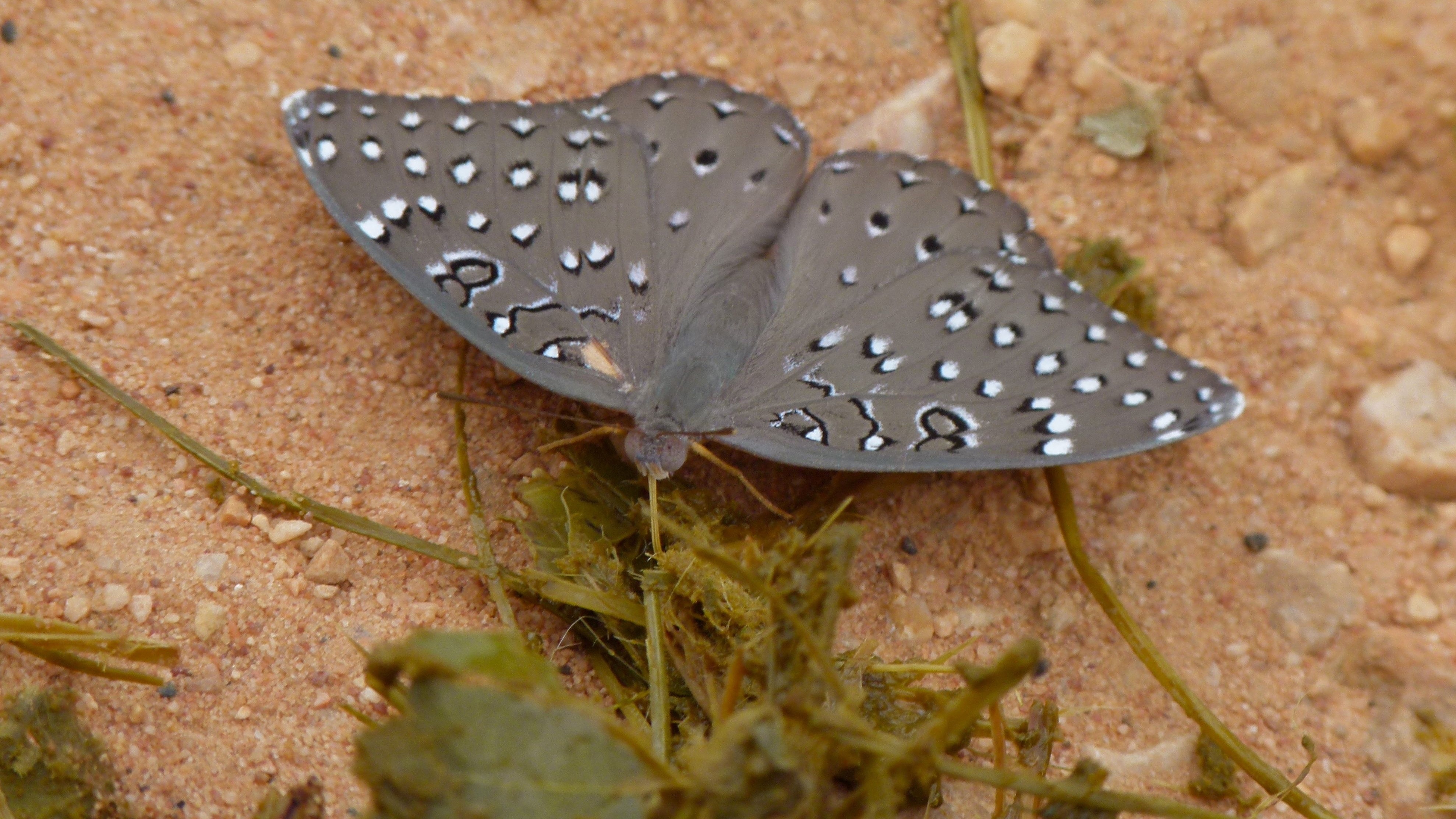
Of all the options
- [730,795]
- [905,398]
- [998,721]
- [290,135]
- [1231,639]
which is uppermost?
[290,135]

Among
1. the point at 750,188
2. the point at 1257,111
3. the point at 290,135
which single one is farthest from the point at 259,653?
the point at 1257,111

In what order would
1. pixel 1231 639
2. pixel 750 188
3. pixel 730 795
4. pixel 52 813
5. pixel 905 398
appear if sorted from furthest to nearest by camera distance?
pixel 750 188, pixel 1231 639, pixel 905 398, pixel 52 813, pixel 730 795

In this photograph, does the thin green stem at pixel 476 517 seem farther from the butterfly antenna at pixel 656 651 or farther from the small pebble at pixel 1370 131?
the small pebble at pixel 1370 131

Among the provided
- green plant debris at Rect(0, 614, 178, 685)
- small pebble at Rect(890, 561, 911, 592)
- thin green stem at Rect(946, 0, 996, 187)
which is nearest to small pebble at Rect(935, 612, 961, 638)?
small pebble at Rect(890, 561, 911, 592)

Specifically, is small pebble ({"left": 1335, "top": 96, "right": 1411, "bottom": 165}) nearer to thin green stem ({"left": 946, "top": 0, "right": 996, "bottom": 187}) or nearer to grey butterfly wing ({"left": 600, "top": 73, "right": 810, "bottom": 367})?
thin green stem ({"left": 946, "top": 0, "right": 996, "bottom": 187})

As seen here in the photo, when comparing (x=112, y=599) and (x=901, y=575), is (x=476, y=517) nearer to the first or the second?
(x=112, y=599)

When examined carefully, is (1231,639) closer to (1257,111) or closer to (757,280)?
(757,280)
